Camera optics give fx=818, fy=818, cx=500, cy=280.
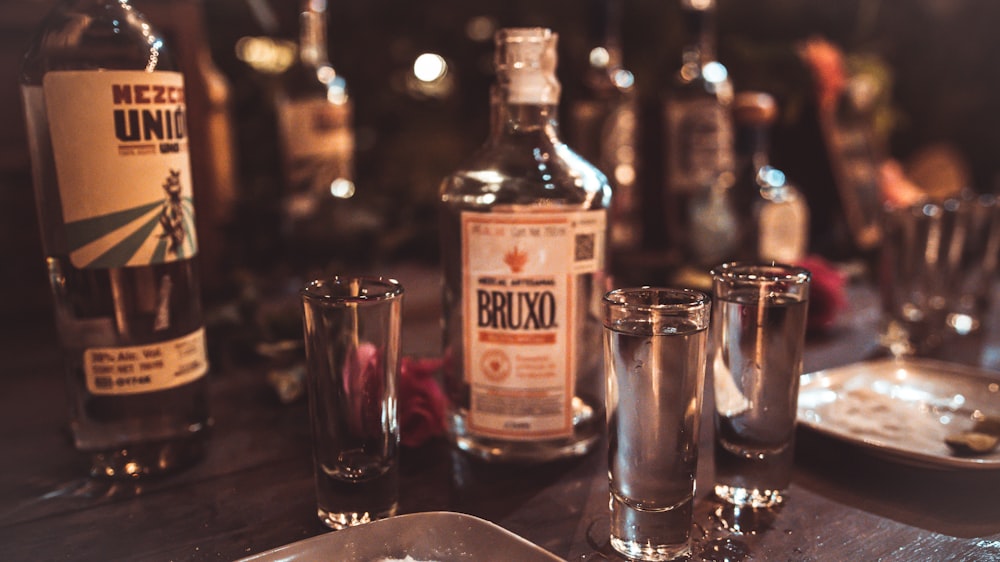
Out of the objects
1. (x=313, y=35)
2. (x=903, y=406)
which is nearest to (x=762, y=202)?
(x=903, y=406)

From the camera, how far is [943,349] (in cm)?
100

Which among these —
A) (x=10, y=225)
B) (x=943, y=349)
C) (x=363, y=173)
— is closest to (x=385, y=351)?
(x=943, y=349)

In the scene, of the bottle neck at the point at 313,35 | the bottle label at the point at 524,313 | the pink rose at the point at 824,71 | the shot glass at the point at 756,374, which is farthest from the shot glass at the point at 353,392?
the pink rose at the point at 824,71

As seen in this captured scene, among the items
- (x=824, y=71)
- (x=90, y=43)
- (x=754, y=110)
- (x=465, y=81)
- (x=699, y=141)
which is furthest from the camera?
(x=465, y=81)

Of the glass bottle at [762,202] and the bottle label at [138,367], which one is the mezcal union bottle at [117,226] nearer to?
the bottle label at [138,367]

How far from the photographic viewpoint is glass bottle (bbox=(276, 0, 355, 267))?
134 centimetres

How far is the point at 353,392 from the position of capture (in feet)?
1.78

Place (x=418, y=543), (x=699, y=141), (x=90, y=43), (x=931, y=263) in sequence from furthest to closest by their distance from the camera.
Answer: (x=699, y=141) → (x=931, y=263) → (x=90, y=43) → (x=418, y=543)

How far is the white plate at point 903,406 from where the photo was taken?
2.02 feet

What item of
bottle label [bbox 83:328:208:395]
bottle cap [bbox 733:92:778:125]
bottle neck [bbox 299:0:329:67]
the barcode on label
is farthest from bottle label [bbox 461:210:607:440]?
bottle neck [bbox 299:0:329:67]

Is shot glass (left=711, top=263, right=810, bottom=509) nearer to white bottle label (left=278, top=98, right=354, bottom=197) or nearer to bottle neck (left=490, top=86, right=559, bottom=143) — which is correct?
bottle neck (left=490, top=86, right=559, bottom=143)

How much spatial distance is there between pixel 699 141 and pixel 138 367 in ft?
3.04

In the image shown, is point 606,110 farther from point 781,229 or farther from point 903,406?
point 903,406

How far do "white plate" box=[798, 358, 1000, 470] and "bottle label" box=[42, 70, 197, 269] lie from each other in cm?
55
